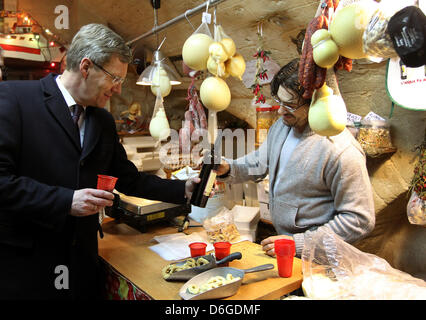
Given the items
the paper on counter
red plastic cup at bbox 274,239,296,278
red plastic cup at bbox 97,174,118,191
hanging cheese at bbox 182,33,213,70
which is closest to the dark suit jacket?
red plastic cup at bbox 97,174,118,191

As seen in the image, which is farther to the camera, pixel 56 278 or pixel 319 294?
pixel 56 278

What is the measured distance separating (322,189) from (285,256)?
1.68ft

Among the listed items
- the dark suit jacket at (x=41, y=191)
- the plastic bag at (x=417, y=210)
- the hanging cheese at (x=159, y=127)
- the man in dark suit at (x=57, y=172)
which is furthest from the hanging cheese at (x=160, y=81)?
the plastic bag at (x=417, y=210)

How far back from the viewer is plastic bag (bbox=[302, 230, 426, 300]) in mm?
1147

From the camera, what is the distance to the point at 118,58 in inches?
57.4

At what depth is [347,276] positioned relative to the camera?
125 centimetres

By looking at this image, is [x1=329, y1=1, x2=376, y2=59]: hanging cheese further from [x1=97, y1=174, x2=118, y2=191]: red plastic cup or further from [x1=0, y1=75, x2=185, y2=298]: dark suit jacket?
[x1=0, y1=75, x2=185, y2=298]: dark suit jacket

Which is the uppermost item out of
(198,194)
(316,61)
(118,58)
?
(118,58)

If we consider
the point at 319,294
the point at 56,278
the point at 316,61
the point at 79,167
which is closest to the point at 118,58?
the point at 79,167

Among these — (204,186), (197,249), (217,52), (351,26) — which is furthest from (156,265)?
(351,26)
